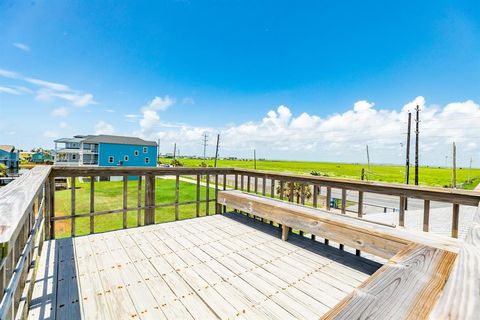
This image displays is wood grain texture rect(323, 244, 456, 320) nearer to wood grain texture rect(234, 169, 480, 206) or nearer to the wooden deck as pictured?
the wooden deck

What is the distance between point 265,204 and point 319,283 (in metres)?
1.36

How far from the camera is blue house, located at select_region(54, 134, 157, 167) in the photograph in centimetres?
3169

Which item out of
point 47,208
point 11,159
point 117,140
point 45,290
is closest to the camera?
point 45,290

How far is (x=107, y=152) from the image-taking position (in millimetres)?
31953

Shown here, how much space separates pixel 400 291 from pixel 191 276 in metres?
1.99

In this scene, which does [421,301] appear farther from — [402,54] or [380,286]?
[402,54]

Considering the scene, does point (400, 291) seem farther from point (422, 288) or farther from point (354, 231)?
point (354, 231)

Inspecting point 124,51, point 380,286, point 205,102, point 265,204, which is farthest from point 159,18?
point 205,102

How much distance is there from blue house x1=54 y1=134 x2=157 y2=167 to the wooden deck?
32.3 m

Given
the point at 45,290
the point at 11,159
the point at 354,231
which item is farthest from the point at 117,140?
the point at 354,231

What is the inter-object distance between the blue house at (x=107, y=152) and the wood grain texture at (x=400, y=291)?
3498 cm

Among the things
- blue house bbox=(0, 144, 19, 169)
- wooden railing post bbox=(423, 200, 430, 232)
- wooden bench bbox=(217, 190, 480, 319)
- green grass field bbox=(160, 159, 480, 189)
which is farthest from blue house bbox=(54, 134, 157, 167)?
wooden bench bbox=(217, 190, 480, 319)

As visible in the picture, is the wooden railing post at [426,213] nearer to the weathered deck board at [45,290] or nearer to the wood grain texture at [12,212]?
the wood grain texture at [12,212]

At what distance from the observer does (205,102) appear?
81.1ft
